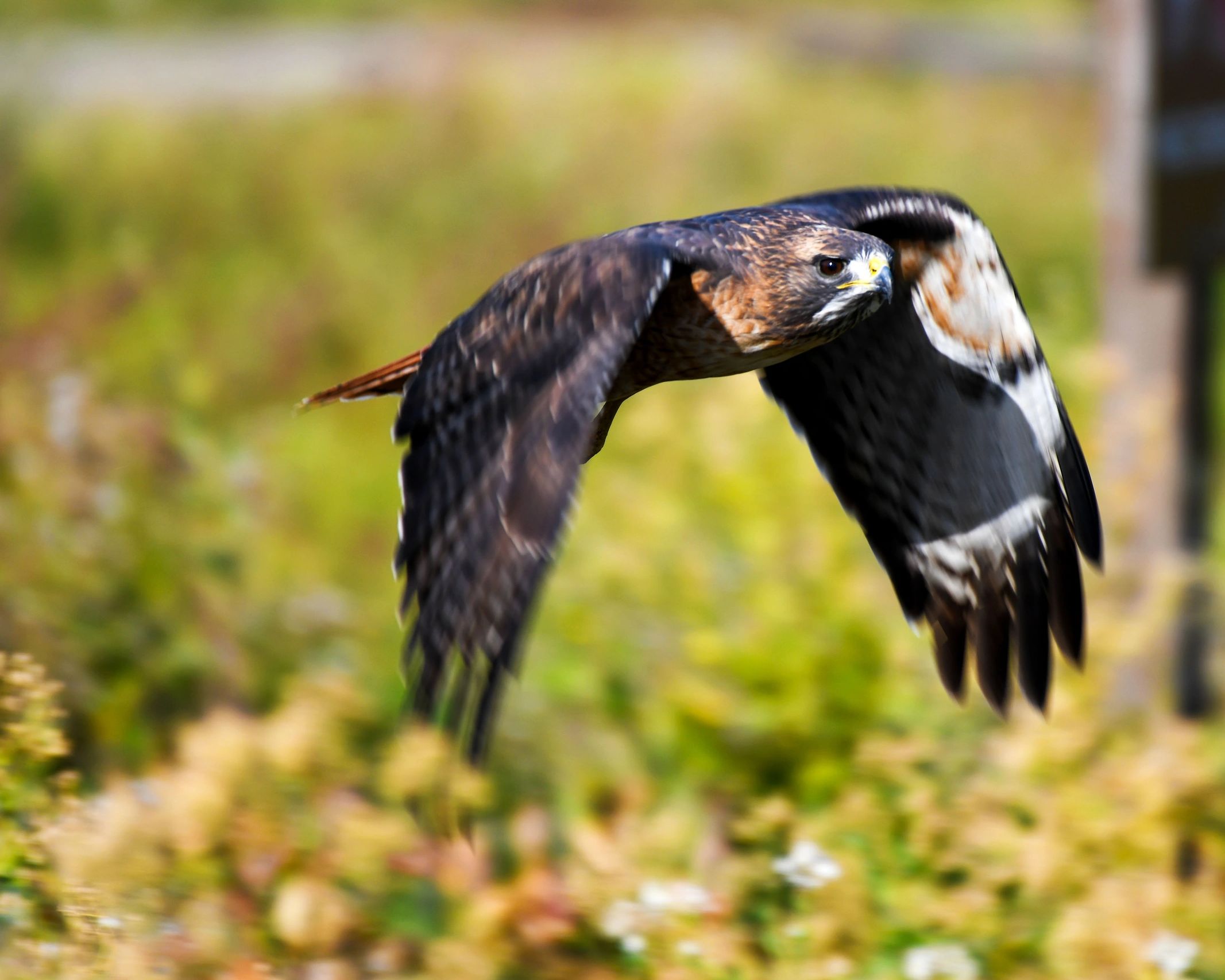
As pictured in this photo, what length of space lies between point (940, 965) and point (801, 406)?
1288 mm

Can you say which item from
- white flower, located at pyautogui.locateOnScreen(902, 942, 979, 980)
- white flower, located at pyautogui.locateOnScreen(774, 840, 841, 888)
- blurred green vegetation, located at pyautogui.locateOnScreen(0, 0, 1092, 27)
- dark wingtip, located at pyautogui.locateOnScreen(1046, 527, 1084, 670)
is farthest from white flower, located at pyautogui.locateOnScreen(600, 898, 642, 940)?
blurred green vegetation, located at pyautogui.locateOnScreen(0, 0, 1092, 27)

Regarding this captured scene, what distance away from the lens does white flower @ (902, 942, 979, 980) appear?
118 inches

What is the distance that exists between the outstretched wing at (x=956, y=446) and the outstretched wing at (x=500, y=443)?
82 cm

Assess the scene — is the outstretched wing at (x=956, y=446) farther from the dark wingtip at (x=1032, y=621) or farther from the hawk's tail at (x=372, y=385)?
the hawk's tail at (x=372, y=385)

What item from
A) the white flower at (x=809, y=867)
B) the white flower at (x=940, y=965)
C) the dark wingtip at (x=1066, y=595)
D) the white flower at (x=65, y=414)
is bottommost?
the white flower at (x=940, y=965)

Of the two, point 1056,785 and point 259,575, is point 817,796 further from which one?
point 259,575

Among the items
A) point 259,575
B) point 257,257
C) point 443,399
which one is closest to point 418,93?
point 257,257

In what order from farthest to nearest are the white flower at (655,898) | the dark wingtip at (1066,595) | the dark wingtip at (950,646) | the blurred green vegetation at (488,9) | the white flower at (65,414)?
the blurred green vegetation at (488,9)
the white flower at (65,414)
the dark wingtip at (950,646)
the dark wingtip at (1066,595)
the white flower at (655,898)

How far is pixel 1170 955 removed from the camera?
303cm

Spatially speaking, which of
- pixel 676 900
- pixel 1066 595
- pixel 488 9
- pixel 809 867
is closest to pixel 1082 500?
pixel 1066 595

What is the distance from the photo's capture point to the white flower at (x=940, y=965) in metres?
2.99

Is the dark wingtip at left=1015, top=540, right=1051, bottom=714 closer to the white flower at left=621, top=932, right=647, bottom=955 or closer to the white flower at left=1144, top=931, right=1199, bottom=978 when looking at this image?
the white flower at left=1144, top=931, right=1199, bottom=978

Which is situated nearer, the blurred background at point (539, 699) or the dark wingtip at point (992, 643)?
the blurred background at point (539, 699)

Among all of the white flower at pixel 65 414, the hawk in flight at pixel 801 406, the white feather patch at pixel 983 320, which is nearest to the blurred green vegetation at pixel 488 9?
the white flower at pixel 65 414
